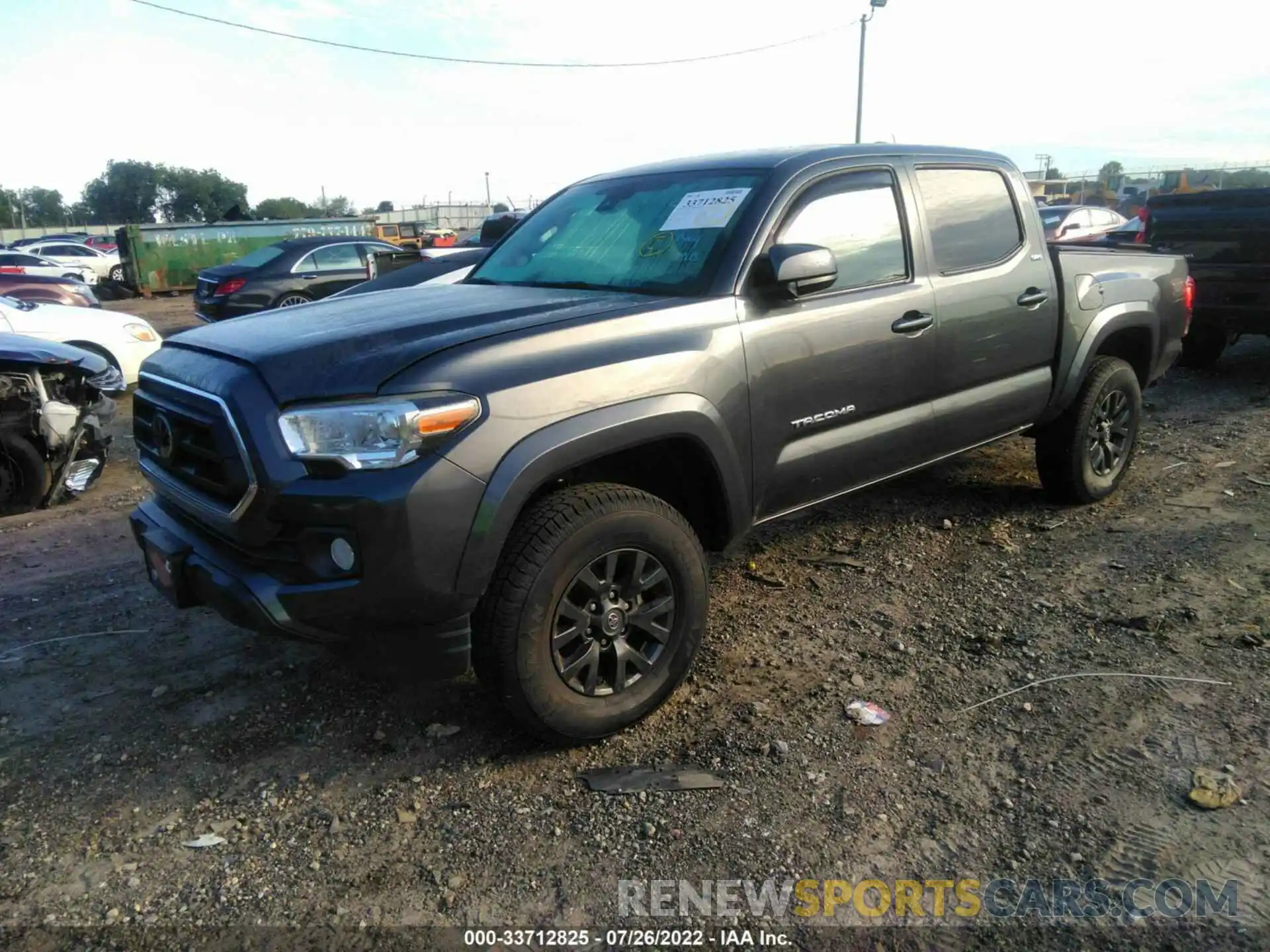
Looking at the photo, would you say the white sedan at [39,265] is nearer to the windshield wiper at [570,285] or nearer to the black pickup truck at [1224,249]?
the windshield wiper at [570,285]

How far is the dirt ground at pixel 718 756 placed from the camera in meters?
2.43

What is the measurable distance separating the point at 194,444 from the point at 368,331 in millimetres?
638

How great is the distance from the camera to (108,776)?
2.93 metres

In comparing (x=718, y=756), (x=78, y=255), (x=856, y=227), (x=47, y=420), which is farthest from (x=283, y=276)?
(x=78, y=255)

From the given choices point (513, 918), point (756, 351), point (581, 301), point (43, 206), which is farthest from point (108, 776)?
point (43, 206)

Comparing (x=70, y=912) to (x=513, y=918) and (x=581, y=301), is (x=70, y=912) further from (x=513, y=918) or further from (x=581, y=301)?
(x=581, y=301)

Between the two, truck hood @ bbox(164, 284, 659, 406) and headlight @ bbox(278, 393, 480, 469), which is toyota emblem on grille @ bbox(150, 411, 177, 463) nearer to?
truck hood @ bbox(164, 284, 659, 406)

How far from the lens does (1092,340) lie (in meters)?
4.69

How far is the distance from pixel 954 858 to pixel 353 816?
1695 mm

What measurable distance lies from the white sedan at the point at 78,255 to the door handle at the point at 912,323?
26580 mm

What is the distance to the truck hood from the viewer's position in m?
2.58

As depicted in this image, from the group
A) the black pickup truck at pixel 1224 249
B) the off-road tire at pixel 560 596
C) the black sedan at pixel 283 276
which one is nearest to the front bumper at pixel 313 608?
the off-road tire at pixel 560 596

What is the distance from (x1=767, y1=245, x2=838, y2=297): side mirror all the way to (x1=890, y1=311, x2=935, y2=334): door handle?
571mm

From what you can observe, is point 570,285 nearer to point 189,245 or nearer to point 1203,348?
point 1203,348
